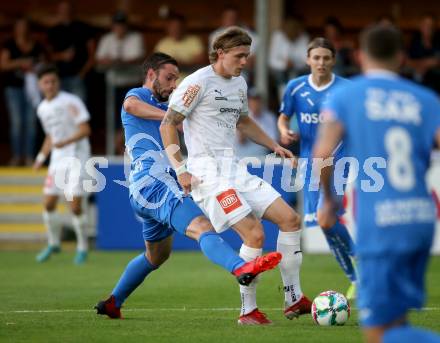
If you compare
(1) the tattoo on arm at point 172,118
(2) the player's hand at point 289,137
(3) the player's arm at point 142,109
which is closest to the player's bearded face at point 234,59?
(1) the tattoo on arm at point 172,118

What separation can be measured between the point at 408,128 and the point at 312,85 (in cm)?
551

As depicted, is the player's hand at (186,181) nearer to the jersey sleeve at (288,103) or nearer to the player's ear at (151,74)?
the player's ear at (151,74)

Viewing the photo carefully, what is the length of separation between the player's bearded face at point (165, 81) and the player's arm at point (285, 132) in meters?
1.69

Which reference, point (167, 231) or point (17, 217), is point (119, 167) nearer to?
point (17, 217)

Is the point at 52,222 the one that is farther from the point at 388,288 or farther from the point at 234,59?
the point at 388,288

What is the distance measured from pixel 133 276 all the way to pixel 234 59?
2.07m

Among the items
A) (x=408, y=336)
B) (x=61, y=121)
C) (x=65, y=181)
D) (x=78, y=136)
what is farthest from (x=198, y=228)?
(x=61, y=121)

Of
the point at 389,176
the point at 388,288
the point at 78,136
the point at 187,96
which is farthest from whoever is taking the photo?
the point at 78,136

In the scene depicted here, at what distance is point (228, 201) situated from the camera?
830 centimetres

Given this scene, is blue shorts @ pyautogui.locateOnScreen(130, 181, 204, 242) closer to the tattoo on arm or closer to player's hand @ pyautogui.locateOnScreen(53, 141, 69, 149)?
the tattoo on arm

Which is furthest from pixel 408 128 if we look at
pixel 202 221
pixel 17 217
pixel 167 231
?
pixel 17 217

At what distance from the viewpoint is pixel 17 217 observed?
18422mm

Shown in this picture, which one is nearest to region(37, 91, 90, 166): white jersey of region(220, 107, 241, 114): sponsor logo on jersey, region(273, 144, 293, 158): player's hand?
region(273, 144, 293, 158): player's hand

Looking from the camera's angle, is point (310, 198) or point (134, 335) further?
point (310, 198)
